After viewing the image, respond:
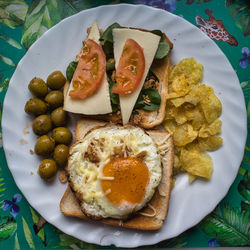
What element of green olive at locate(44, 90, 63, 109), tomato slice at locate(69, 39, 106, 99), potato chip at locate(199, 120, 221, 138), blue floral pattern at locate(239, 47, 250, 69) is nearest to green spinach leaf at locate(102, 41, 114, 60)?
tomato slice at locate(69, 39, 106, 99)

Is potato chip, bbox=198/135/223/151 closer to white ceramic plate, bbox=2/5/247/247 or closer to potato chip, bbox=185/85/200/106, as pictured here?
white ceramic plate, bbox=2/5/247/247

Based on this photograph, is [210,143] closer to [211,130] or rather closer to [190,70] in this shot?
[211,130]

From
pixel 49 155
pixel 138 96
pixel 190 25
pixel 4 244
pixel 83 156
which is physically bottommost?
pixel 4 244

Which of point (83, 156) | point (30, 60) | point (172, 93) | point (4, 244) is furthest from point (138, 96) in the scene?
point (4, 244)

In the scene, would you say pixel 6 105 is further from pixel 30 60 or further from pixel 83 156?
pixel 83 156

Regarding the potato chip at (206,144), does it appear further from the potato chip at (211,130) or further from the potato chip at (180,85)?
the potato chip at (180,85)

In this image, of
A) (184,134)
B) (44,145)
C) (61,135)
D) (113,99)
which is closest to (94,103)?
(113,99)
